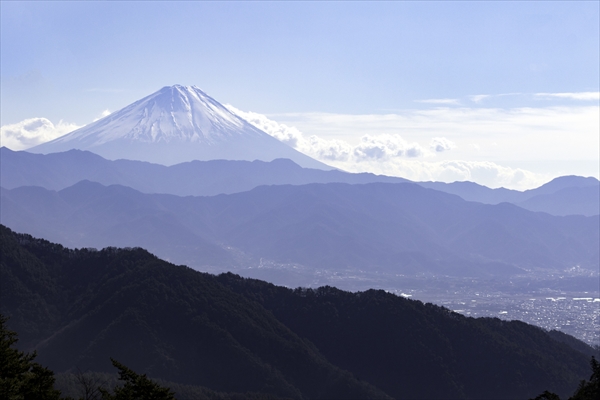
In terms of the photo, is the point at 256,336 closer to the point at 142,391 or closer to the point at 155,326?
the point at 155,326

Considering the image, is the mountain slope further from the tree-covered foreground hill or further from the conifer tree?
the conifer tree

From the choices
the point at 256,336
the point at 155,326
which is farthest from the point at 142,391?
the point at 256,336

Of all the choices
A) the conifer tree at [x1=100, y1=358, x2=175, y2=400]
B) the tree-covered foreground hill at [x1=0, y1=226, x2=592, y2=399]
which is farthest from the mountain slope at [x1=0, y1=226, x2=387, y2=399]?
the conifer tree at [x1=100, y1=358, x2=175, y2=400]

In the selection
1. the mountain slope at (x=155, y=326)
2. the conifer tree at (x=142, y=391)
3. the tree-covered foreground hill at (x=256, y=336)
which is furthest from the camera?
the tree-covered foreground hill at (x=256, y=336)

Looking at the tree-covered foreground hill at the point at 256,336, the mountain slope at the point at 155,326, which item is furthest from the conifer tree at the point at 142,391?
the tree-covered foreground hill at the point at 256,336

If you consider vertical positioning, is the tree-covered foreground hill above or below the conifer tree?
below

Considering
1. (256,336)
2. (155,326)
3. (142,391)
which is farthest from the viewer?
(256,336)

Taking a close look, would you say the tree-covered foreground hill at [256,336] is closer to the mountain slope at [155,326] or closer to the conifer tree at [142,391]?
the mountain slope at [155,326]

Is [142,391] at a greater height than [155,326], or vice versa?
[142,391]
